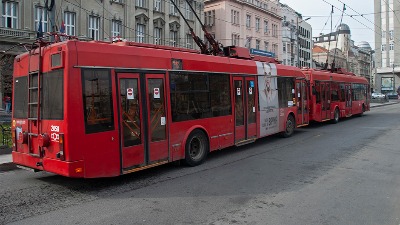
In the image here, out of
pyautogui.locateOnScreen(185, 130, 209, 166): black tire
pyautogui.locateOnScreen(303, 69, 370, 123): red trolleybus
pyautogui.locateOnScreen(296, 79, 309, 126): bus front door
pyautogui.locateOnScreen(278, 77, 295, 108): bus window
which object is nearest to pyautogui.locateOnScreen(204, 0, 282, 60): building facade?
pyautogui.locateOnScreen(303, 69, 370, 123): red trolleybus

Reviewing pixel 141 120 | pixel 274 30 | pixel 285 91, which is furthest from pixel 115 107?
pixel 274 30

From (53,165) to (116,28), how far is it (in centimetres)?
3062

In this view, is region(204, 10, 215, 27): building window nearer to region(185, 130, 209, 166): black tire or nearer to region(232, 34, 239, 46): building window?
region(232, 34, 239, 46): building window

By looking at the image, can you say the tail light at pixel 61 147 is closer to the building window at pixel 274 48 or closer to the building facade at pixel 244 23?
the building facade at pixel 244 23

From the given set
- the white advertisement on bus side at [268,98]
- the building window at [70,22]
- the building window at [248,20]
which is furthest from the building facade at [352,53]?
the white advertisement on bus side at [268,98]

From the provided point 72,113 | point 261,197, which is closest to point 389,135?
point 261,197

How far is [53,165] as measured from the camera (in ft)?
21.6

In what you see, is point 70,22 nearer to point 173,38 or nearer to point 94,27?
point 94,27

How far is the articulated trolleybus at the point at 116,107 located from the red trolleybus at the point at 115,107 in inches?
0.7

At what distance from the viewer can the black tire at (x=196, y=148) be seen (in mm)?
8836

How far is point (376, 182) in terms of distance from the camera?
718 cm

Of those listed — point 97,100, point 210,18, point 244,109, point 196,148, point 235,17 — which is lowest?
point 196,148

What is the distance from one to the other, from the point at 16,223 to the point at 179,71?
16.2 feet

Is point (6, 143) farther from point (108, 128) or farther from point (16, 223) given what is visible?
point (16, 223)
